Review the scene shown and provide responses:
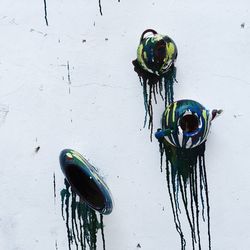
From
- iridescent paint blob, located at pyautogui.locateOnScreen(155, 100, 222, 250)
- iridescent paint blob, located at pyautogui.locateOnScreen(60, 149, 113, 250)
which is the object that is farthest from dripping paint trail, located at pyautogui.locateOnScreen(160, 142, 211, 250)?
iridescent paint blob, located at pyautogui.locateOnScreen(60, 149, 113, 250)

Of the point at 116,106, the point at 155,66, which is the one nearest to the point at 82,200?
the point at 116,106

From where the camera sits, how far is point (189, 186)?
3.43ft

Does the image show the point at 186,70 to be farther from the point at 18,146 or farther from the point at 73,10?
the point at 18,146

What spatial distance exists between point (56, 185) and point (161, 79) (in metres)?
0.33

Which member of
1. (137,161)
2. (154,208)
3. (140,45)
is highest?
(140,45)

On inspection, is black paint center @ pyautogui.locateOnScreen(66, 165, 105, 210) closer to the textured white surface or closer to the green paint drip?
the textured white surface

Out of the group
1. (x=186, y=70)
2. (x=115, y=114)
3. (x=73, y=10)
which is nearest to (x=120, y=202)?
(x=115, y=114)

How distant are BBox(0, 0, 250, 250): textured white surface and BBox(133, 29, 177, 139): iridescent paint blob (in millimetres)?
17

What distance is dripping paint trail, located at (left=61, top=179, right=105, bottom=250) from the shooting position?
3.46 ft

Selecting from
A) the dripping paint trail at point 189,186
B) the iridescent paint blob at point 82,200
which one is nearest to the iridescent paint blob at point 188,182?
the dripping paint trail at point 189,186

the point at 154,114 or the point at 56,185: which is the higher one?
the point at 154,114

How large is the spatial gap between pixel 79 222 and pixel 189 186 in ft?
0.84

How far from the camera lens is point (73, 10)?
1.03 metres

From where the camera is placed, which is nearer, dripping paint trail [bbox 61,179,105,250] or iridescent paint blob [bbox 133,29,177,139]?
iridescent paint blob [bbox 133,29,177,139]
